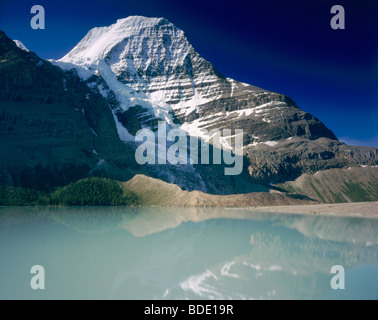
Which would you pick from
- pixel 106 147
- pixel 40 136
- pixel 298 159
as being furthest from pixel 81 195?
pixel 298 159

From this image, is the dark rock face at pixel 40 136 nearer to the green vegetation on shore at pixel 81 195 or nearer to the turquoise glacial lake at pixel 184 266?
the green vegetation on shore at pixel 81 195

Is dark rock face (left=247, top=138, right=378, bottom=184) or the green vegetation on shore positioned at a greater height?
dark rock face (left=247, top=138, right=378, bottom=184)

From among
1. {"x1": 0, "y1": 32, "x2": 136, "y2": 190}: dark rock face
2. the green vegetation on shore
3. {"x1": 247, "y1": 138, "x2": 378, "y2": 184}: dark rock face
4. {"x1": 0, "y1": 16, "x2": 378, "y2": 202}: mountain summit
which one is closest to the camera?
the green vegetation on shore

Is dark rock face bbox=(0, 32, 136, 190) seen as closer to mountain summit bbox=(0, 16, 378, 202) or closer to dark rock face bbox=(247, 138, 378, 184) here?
mountain summit bbox=(0, 16, 378, 202)

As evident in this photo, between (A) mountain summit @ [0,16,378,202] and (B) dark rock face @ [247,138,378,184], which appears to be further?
(B) dark rock face @ [247,138,378,184]

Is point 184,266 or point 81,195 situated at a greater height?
point 81,195

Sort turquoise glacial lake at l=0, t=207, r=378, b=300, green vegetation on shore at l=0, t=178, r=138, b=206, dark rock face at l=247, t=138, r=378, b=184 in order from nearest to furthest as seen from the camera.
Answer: turquoise glacial lake at l=0, t=207, r=378, b=300, green vegetation on shore at l=0, t=178, r=138, b=206, dark rock face at l=247, t=138, r=378, b=184

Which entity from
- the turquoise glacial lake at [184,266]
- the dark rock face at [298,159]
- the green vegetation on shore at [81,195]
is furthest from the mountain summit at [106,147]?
the turquoise glacial lake at [184,266]

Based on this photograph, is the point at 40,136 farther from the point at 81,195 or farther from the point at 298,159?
the point at 298,159

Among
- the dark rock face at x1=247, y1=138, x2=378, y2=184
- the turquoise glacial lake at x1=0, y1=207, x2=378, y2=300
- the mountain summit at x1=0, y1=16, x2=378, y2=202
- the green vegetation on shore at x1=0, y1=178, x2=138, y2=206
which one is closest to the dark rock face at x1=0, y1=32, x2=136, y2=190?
the mountain summit at x1=0, y1=16, x2=378, y2=202
